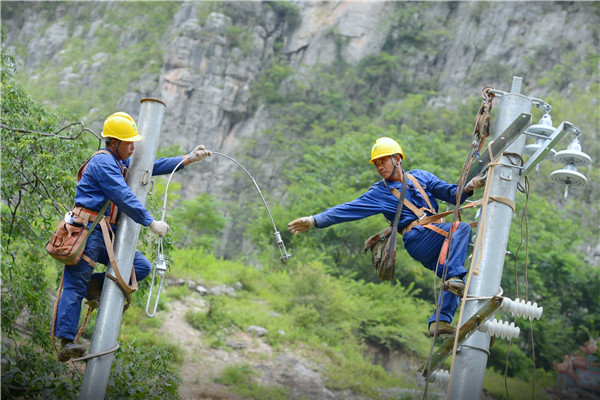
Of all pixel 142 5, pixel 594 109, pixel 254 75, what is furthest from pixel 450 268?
pixel 142 5

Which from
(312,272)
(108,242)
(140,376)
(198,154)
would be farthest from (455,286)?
(312,272)

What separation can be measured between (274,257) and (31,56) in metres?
46.6

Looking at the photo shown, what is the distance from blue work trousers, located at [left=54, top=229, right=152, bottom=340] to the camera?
15.9 feet

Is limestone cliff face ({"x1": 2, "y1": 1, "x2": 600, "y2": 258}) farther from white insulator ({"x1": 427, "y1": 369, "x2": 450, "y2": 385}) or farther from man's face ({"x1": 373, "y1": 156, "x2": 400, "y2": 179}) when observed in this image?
white insulator ({"x1": 427, "y1": 369, "x2": 450, "y2": 385})

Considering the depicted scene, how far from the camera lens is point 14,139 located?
7070 mm

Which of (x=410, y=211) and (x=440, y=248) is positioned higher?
(x=410, y=211)

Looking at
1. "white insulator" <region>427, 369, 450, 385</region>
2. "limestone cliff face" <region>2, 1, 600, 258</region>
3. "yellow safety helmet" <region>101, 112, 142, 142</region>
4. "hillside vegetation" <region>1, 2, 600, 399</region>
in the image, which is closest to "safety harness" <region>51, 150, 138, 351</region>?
"yellow safety helmet" <region>101, 112, 142, 142</region>

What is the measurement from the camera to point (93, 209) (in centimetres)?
503

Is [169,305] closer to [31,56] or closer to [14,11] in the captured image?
[31,56]

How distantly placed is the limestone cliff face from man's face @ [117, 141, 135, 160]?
36.8 m

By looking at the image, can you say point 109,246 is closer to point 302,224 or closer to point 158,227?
point 158,227

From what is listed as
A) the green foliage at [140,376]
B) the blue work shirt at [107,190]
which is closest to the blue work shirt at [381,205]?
the blue work shirt at [107,190]

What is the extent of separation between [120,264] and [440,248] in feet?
8.74

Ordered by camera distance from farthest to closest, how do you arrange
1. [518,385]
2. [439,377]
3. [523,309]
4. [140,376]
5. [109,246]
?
[518,385], [140,376], [439,377], [109,246], [523,309]
